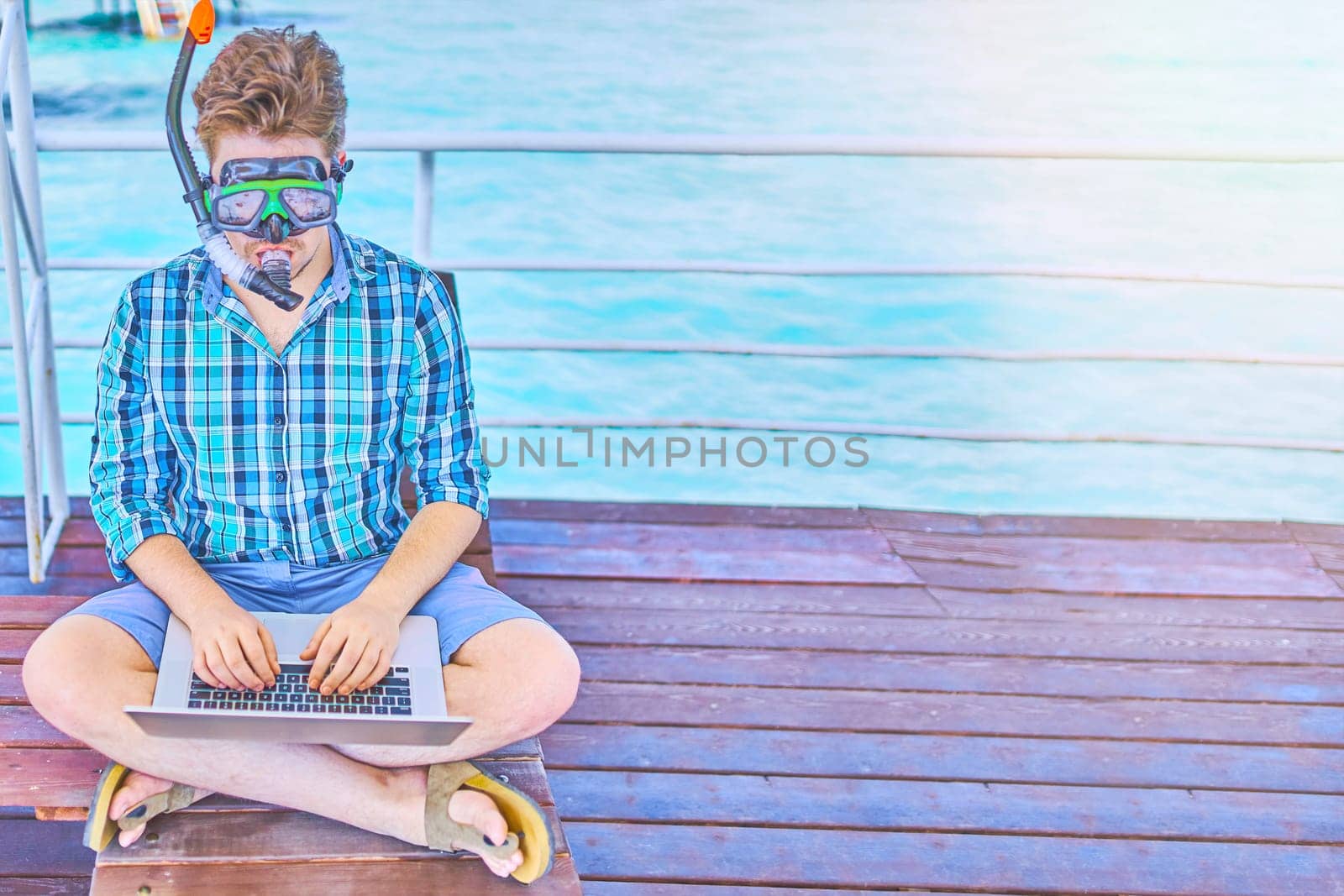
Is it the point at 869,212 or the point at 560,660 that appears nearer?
the point at 560,660

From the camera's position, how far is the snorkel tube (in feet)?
4.36

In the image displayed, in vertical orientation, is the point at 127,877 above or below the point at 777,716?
above

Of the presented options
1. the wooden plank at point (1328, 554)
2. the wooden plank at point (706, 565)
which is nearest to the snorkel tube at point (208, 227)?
the wooden plank at point (706, 565)

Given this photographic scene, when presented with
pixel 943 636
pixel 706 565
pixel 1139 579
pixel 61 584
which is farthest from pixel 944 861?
pixel 61 584

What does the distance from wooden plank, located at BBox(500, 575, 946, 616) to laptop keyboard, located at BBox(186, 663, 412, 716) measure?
1029 mm

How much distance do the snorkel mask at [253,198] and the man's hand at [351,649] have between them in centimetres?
37

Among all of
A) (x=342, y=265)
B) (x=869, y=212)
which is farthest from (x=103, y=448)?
(x=869, y=212)

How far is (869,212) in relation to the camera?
11.8 meters

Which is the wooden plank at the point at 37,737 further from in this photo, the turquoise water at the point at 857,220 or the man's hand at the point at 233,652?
the turquoise water at the point at 857,220

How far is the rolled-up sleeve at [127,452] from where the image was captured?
4.60ft

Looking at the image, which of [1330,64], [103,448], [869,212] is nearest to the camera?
[103,448]

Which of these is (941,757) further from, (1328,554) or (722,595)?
(1328,554)

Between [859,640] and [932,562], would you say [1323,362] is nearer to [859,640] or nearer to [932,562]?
[932,562]

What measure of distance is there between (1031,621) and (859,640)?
357 mm
